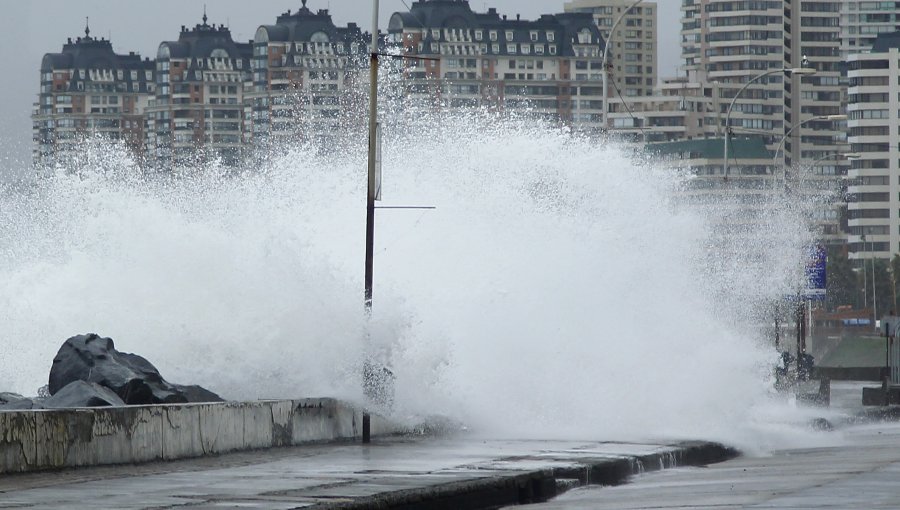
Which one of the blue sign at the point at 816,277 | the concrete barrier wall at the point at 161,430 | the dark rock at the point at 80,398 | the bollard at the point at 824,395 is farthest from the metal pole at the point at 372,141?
the blue sign at the point at 816,277

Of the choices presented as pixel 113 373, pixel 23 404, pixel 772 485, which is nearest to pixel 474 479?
pixel 772 485

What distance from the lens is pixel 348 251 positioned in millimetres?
30781

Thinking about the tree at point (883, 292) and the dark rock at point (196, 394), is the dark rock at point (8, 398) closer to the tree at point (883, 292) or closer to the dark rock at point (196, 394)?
the dark rock at point (196, 394)

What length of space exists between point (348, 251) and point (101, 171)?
14.8 feet

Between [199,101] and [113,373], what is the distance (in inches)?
6772

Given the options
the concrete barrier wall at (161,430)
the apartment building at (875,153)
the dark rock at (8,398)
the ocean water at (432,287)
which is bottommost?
the concrete barrier wall at (161,430)

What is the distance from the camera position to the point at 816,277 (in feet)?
148

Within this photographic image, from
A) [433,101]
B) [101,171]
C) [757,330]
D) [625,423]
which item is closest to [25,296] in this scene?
[101,171]

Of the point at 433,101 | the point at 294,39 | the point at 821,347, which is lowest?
the point at 821,347

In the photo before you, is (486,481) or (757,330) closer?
(486,481)

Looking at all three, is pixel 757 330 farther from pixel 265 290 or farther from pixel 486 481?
pixel 486 481

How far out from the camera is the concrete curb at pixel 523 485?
14.5m

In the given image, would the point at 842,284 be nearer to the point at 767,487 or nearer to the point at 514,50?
the point at 514,50

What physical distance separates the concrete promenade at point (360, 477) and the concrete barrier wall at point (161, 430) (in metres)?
0.17
